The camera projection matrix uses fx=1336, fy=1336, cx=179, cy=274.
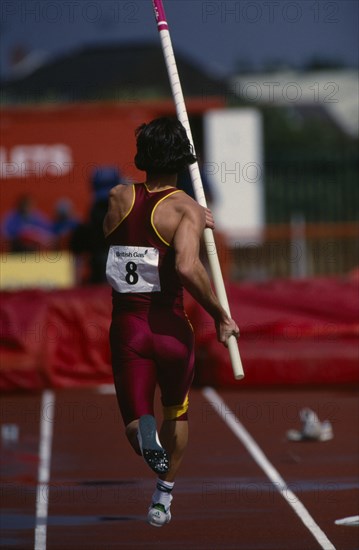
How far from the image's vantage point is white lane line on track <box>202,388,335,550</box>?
7.55 meters

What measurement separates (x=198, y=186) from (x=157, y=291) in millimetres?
667

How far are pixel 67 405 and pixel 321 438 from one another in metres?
3.08

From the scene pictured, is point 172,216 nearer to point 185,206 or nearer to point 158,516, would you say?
point 185,206

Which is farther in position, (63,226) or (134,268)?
(63,226)

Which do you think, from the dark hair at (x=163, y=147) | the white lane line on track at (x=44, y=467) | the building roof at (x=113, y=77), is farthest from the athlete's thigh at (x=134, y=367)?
the building roof at (x=113, y=77)

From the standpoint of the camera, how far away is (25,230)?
2191cm

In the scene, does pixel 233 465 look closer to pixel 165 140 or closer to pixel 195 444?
pixel 195 444

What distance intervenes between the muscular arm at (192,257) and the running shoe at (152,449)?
0.66m

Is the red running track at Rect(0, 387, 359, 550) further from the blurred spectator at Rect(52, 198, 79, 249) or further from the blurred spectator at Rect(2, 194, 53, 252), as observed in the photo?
the blurred spectator at Rect(2, 194, 53, 252)

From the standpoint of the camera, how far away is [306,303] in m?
13.9

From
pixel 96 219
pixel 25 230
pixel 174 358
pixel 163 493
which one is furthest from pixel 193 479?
pixel 25 230

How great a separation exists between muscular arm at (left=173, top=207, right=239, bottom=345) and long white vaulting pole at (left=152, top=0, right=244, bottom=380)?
0.96 feet

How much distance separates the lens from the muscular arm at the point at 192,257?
636 centimetres

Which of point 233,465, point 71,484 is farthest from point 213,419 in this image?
point 71,484
